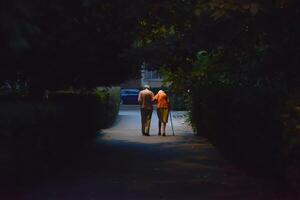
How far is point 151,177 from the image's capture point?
12.6 metres

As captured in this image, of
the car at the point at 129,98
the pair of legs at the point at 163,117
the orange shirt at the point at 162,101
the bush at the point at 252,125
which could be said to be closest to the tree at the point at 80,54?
the bush at the point at 252,125

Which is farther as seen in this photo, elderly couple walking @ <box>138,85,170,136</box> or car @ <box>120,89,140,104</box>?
car @ <box>120,89,140,104</box>

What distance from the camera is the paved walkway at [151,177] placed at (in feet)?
34.4

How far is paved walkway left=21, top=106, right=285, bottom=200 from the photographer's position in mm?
10484

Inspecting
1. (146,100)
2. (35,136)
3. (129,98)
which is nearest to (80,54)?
(35,136)

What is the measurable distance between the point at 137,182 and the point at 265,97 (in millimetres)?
2623

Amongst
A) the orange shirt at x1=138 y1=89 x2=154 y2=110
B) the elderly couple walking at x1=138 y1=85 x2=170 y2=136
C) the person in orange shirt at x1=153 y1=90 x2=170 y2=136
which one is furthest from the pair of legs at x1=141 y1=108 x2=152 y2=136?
the person in orange shirt at x1=153 y1=90 x2=170 y2=136

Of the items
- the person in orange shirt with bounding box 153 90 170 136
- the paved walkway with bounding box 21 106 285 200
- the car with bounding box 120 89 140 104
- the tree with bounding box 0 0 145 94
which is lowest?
the car with bounding box 120 89 140 104

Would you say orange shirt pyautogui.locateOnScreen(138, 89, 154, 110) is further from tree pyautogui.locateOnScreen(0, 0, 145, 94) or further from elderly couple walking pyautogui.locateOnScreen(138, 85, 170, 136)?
tree pyautogui.locateOnScreen(0, 0, 145, 94)

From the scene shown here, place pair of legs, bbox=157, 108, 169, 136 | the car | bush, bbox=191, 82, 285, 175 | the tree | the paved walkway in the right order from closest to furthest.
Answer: bush, bbox=191, 82, 285, 175 → the paved walkway → the tree → pair of legs, bbox=157, 108, 169, 136 → the car

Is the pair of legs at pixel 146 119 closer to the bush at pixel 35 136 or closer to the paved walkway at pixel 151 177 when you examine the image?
the paved walkway at pixel 151 177

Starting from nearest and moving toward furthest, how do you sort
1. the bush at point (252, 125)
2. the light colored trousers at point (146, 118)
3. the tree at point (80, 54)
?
the bush at point (252, 125) < the tree at point (80, 54) < the light colored trousers at point (146, 118)

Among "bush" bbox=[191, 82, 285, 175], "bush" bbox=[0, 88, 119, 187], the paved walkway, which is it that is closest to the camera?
"bush" bbox=[0, 88, 119, 187]

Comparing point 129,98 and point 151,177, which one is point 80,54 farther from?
point 129,98
